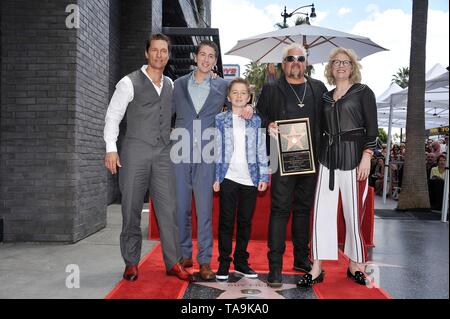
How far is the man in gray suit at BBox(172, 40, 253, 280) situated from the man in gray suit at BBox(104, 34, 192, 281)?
0.37ft

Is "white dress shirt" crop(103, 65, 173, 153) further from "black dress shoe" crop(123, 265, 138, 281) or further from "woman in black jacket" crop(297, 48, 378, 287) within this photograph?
"woman in black jacket" crop(297, 48, 378, 287)

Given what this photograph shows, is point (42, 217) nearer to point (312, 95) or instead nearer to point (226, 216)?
point (226, 216)

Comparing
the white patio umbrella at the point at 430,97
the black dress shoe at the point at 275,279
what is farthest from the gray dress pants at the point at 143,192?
the white patio umbrella at the point at 430,97

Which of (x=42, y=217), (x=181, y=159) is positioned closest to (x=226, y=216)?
(x=181, y=159)

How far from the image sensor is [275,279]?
374cm

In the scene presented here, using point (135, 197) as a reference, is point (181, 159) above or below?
above

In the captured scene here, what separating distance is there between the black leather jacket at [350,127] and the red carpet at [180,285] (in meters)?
0.87

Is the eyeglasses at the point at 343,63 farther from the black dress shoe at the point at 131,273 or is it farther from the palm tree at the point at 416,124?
the palm tree at the point at 416,124

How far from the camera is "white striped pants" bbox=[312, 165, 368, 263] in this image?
3.74 meters

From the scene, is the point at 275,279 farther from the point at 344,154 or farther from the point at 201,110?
the point at 201,110
